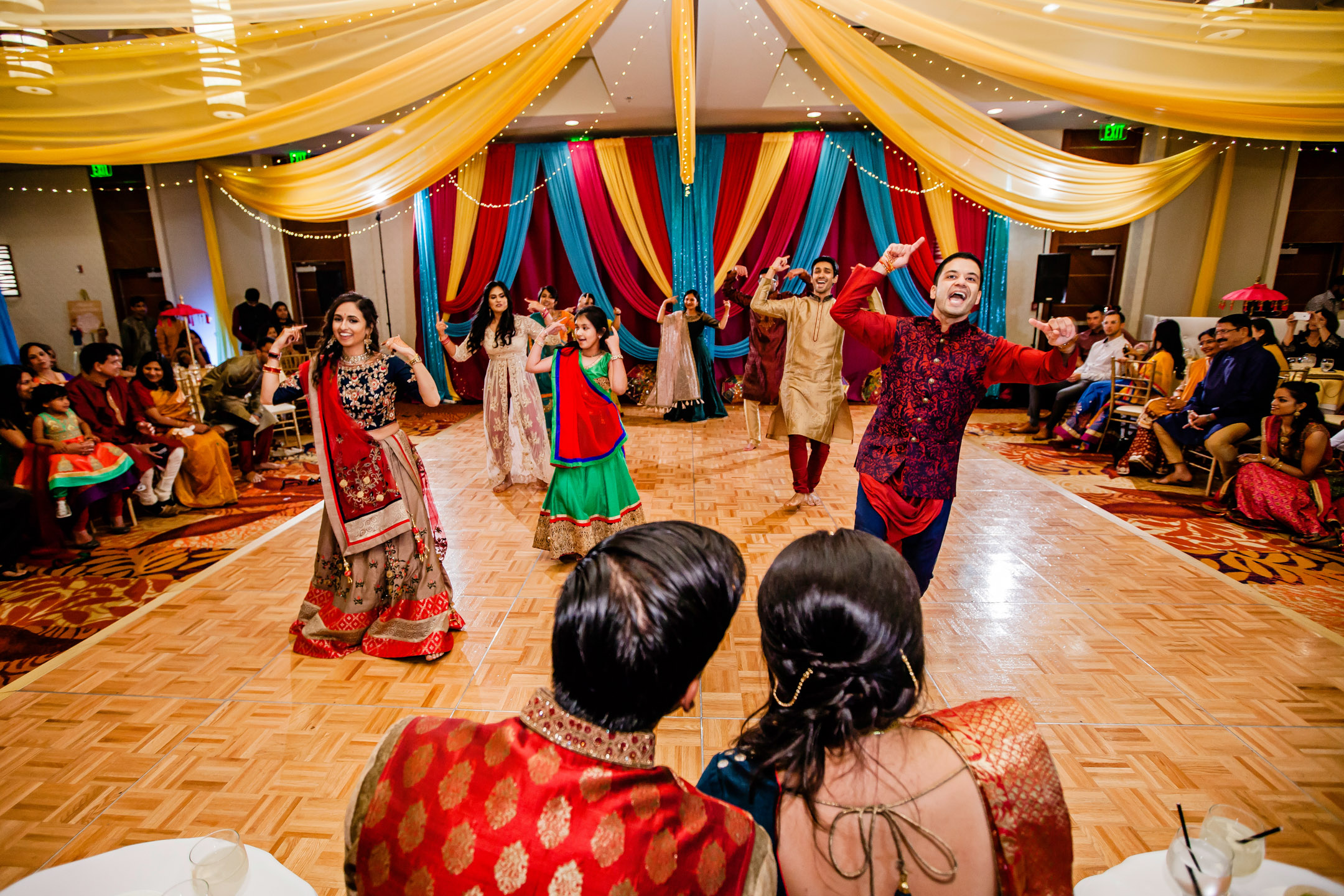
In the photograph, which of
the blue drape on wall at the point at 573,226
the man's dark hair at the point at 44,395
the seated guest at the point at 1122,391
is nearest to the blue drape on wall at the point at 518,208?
the blue drape on wall at the point at 573,226

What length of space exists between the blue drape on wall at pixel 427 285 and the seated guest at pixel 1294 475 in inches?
308

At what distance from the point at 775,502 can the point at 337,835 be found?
3.21 metres

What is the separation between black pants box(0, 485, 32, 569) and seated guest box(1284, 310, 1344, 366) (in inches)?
355

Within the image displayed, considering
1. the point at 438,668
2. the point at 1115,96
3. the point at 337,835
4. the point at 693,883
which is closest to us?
the point at 693,883

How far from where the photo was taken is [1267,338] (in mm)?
5031

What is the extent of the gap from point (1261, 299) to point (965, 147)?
5.61 m

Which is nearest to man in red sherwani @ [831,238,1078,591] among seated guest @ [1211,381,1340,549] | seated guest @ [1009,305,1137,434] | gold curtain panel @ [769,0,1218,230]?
gold curtain panel @ [769,0,1218,230]

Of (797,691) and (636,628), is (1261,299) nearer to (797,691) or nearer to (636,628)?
(797,691)

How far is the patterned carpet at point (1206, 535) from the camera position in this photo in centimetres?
314

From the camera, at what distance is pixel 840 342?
408cm

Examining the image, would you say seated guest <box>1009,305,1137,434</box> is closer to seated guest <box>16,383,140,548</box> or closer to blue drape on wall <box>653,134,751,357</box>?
blue drape on wall <box>653,134,751,357</box>

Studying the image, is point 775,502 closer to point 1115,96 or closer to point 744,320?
point 1115,96

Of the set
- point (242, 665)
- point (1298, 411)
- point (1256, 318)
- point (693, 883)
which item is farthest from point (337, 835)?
point (1256, 318)

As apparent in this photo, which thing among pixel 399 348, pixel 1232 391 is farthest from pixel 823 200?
pixel 399 348
